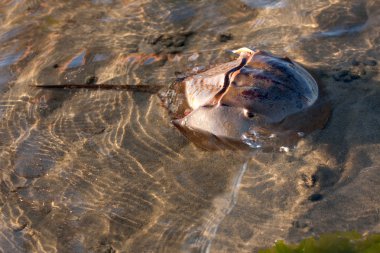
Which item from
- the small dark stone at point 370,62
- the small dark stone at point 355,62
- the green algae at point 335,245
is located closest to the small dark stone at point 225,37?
the small dark stone at point 355,62

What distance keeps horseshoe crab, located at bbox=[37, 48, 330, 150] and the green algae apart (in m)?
0.81

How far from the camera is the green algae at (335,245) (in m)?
2.50

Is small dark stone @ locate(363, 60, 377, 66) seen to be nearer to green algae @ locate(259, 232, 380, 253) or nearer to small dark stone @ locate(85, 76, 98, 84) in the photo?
green algae @ locate(259, 232, 380, 253)

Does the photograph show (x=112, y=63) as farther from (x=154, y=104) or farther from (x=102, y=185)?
(x=102, y=185)

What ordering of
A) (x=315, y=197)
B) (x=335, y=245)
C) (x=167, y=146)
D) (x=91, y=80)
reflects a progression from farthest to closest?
(x=91, y=80) < (x=167, y=146) < (x=315, y=197) < (x=335, y=245)

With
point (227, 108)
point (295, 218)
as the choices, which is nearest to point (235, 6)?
point (227, 108)

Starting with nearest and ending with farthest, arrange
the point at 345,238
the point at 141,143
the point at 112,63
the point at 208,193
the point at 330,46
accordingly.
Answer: the point at 345,238 → the point at 208,193 → the point at 141,143 → the point at 330,46 → the point at 112,63

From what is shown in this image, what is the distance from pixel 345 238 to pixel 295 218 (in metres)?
0.32

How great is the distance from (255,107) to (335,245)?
3.62 feet

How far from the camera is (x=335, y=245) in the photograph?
8.32 ft

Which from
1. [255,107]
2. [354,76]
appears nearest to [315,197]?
[255,107]

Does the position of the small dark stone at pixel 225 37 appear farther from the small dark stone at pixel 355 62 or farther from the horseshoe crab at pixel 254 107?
the small dark stone at pixel 355 62

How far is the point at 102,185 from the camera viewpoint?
3.19 m

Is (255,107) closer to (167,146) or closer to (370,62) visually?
(167,146)
